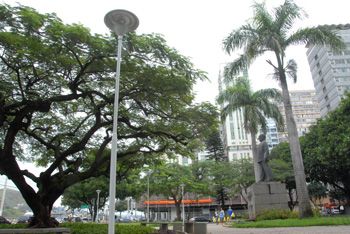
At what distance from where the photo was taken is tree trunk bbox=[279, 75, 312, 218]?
17.3m

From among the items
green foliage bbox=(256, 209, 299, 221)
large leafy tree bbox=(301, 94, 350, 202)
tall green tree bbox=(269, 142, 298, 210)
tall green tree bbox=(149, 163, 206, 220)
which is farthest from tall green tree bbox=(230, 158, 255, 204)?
green foliage bbox=(256, 209, 299, 221)

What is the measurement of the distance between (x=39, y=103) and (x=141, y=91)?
13.6 ft

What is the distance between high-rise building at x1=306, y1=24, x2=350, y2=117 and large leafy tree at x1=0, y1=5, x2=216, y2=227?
69.0 meters

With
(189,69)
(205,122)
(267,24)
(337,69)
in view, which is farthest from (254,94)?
(337,69)

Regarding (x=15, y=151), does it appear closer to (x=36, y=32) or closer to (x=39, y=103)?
(x=39, y=103)

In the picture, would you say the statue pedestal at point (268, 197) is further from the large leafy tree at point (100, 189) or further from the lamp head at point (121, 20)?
the large leafy tree at point (100, 189)

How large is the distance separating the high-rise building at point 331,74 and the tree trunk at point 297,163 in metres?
62.4

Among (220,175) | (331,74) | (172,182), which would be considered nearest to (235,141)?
(331,74)

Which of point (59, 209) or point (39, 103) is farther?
point (59, 209)

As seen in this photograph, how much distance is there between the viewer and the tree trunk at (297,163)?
17.3m

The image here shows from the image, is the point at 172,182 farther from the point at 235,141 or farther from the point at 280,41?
the point at 235,141

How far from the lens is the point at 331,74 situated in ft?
259

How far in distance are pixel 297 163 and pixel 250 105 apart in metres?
10.9

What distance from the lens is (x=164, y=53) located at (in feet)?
41.0
